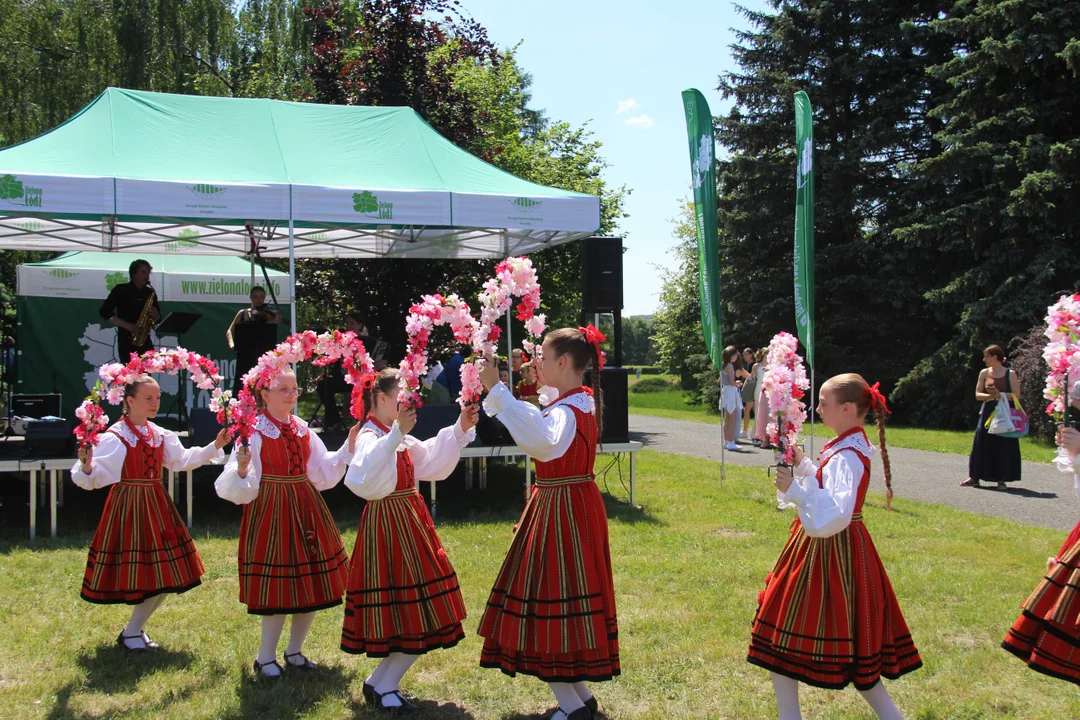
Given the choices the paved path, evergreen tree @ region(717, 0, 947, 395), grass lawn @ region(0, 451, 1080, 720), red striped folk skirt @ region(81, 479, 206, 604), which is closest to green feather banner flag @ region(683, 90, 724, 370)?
grass lawn @ region(0, 451, 1080, 720)

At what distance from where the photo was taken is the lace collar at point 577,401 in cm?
367

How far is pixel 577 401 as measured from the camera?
3.68 m

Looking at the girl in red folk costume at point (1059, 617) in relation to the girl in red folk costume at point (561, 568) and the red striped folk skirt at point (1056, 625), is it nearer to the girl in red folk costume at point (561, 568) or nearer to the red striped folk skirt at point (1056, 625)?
the red striped folk skirt at point (1056, 625)

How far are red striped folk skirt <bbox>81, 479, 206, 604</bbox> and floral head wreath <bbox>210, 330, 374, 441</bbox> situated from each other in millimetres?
863

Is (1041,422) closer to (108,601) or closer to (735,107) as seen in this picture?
(735,107)

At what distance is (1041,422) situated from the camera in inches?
604

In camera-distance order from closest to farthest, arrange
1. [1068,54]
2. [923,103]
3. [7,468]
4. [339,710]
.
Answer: [339,710] < [7,468] < [1068,54] < [923,103]

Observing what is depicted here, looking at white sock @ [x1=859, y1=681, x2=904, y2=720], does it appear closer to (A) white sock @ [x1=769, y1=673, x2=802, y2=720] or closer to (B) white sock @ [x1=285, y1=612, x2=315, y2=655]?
(A) white sock @ [x1=769, y1=673, x2=802, y2=720]

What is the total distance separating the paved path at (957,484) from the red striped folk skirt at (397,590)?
266 inches

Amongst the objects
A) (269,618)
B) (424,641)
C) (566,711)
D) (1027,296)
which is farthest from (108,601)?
(1027,296)

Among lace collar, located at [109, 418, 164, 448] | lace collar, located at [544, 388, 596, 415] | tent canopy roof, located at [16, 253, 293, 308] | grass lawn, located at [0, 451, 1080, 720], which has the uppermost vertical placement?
tent canopy roof, located at [16, 253, 293, 308]

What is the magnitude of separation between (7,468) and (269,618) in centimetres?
456

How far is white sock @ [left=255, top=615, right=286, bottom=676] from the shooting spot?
4.36m

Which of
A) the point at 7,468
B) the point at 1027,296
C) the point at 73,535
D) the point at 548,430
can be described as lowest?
the point at 73,535
